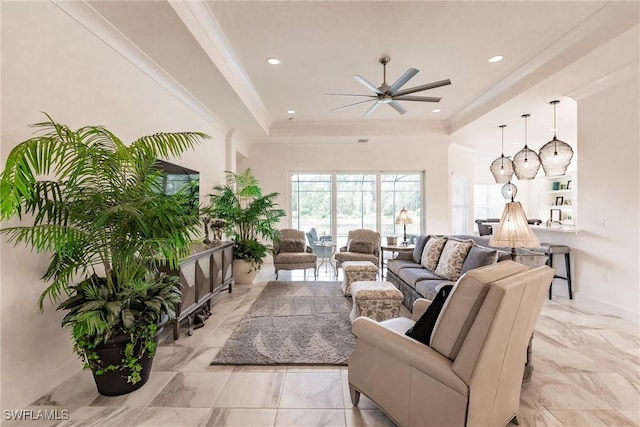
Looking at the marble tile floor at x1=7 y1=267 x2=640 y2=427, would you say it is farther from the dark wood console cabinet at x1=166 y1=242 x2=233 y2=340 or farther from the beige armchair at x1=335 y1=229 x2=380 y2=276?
the beige armchair at x1=335 y1=229 x2=380 y2=276

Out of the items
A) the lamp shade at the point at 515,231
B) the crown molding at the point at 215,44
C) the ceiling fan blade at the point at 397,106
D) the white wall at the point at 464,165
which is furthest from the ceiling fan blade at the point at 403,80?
the white wall at the point at 464,165

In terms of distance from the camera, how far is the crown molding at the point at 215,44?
95.9 inches

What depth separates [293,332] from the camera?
9.63 feet

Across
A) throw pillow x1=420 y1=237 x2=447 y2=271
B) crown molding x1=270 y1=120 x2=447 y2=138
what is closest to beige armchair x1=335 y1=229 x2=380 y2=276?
throw pillow x1=420 y1=237 x2=447 y2=271

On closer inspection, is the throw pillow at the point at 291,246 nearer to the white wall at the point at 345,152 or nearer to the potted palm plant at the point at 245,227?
the potted palm plant at the point at 245,227

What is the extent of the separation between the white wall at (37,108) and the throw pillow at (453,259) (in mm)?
3551

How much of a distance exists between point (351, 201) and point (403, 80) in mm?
4210

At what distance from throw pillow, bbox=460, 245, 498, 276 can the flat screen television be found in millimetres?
2920

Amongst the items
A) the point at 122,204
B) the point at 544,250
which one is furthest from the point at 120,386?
the point at 544,250

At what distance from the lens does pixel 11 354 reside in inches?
70.0

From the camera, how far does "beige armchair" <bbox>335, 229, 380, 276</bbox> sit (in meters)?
5.04

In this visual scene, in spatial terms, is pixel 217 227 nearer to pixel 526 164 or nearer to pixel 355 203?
pixel 355 203

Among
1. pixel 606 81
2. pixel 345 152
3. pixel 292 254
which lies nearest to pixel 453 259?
pixel 292 254

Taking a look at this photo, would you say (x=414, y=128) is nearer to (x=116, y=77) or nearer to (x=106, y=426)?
(x=116, y=77)
